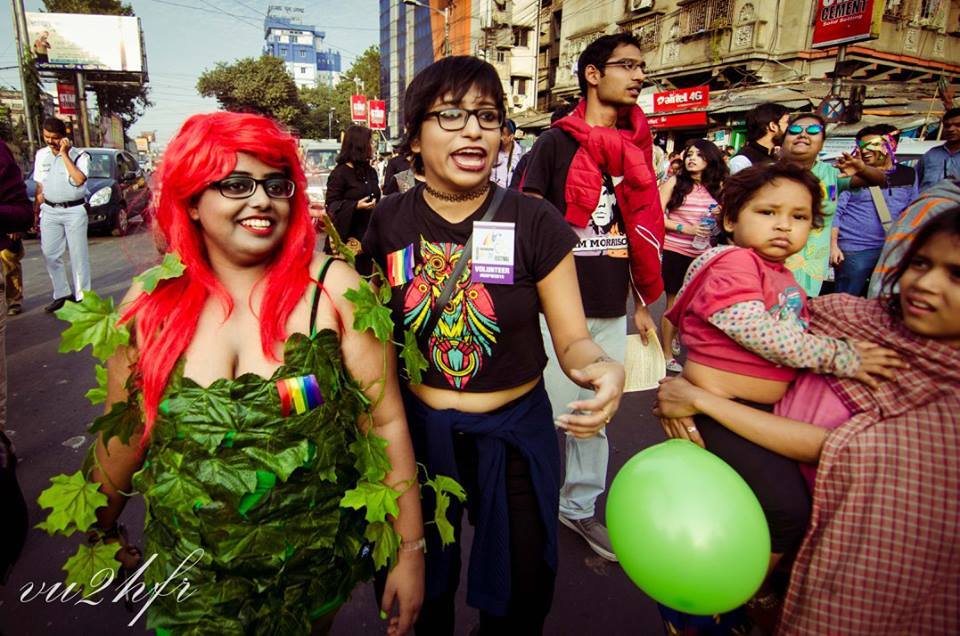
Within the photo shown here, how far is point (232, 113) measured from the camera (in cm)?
138

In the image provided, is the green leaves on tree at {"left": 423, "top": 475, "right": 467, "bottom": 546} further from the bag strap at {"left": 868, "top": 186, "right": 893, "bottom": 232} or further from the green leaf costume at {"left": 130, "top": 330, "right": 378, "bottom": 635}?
the bag strap at {"left": 868, "top": 186, "right": 893, "bottom": 232}

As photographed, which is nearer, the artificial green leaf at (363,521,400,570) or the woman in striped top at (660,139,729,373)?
the artificial green leaf at (363,521,400,570)

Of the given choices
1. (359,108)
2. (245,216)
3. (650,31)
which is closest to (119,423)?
(245,216)

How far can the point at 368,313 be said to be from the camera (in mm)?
1367

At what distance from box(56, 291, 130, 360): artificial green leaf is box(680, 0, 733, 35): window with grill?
21.7 meters

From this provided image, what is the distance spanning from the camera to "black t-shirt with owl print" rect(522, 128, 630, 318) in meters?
2.54

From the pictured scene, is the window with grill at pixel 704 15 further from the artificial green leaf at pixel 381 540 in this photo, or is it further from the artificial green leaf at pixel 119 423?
the artificial green leaf at pixel 119 423

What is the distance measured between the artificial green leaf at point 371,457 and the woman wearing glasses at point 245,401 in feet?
0.07

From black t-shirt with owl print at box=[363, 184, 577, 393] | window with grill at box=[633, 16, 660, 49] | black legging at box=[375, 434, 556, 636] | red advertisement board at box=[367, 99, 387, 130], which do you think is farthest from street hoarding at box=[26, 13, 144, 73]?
black legging at box=[375, 434, 556, 636]

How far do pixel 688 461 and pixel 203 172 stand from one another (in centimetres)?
138

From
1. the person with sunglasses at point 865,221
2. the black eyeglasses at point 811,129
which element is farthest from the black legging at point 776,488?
the person with sunglasses at point 865,221

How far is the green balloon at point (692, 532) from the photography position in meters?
1.23

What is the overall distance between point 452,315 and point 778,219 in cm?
104

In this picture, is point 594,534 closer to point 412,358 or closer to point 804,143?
point 412,358
